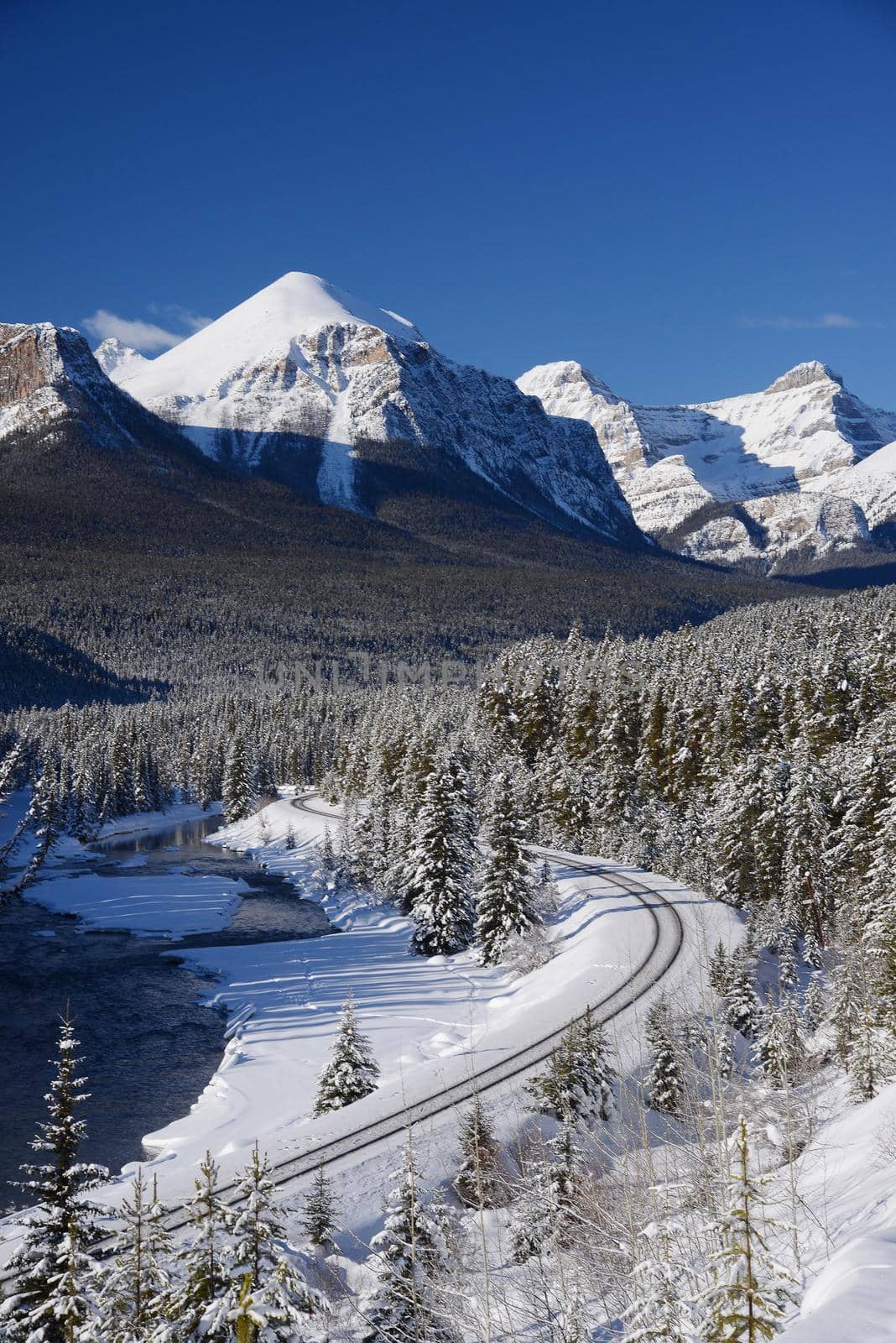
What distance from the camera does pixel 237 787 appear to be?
9731cm

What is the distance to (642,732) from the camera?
70375mm

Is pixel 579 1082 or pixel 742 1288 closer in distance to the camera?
pixel 742 1288

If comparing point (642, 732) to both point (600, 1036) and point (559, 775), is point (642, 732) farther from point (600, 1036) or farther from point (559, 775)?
point (600, 1036)

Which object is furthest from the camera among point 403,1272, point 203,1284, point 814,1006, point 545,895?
point 545,895

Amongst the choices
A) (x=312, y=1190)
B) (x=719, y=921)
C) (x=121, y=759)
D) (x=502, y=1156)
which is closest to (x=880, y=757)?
(x=719, y=921)

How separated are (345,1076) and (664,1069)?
940cm

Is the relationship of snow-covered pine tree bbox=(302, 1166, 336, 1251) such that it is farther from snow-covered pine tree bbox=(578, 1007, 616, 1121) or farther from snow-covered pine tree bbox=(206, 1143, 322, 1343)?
snow-covered pine tree bbox=(578, 1007, 616, 1121)

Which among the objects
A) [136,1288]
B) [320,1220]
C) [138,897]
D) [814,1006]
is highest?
[136,1288]

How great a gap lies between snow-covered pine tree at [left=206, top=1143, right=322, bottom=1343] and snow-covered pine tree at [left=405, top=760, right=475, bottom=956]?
117ft

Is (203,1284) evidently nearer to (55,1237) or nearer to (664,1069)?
(55,1237)

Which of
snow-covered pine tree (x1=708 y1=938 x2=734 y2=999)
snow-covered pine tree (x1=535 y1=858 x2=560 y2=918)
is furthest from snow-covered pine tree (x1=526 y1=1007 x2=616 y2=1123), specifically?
snow-covered pine tree (x1=535 y1=858 x2=560 y2=918)

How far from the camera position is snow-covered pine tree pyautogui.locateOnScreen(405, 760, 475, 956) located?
4628cm

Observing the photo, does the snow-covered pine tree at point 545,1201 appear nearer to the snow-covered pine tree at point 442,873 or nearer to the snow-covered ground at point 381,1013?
the snow-covered ground at point 381,1013

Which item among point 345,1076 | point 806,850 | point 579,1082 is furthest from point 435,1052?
point 806,850
